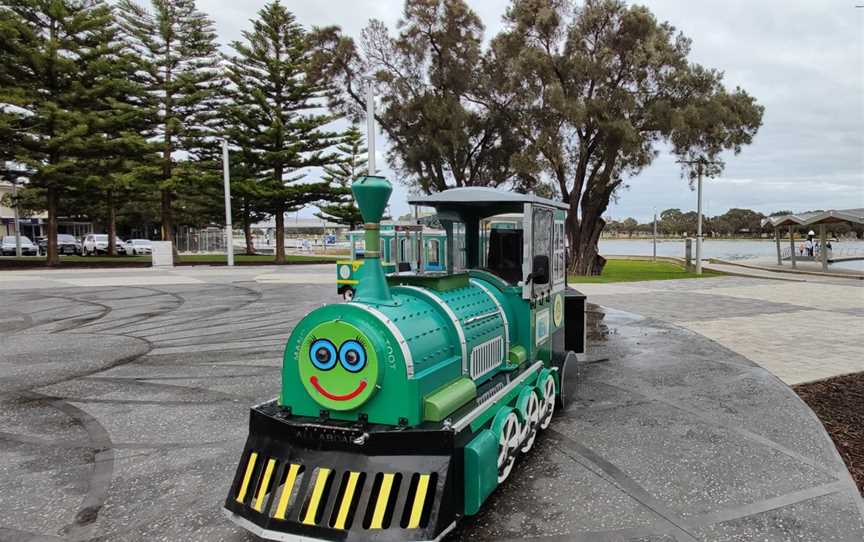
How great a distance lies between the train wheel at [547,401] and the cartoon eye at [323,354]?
2.53 meters

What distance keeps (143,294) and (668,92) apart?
2222 cm

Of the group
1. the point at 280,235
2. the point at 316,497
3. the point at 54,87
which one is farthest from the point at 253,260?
the point at 316,497

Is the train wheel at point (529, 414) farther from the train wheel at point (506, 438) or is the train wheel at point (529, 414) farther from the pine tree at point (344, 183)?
the pine tree at point (344, 183)

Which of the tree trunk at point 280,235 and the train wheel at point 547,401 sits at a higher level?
the tree trunk at point 280,235

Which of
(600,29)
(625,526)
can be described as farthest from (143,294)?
(600,29)

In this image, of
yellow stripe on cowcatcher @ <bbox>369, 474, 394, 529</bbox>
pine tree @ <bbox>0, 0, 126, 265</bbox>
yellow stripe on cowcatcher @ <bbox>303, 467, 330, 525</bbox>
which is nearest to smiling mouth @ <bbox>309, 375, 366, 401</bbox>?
yellow stripe on cowcatcher @ <bbox>303, 467, 330, 525</bbox>

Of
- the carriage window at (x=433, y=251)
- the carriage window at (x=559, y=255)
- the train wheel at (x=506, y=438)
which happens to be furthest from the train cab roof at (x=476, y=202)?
the train wheel at (x=506, y=438)

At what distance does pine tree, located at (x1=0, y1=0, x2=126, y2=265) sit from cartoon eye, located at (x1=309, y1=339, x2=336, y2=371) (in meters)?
32.6

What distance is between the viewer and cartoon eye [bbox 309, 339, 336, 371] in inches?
137

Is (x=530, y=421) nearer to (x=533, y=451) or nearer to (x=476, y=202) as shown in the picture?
(x=533, y=451)

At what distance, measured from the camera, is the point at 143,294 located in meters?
17.6

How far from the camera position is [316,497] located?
3182 millimetres

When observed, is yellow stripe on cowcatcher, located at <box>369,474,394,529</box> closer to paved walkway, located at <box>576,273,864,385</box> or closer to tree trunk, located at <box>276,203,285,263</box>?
paved walkway, located at <box>576,273,864,385</box>

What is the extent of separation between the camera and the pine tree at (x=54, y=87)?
28359 millimetres
